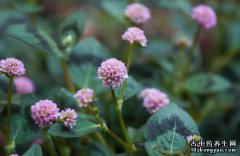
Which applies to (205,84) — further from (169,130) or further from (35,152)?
(35,152)

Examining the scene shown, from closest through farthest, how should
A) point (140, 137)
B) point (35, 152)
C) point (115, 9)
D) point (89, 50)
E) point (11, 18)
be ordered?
point (35, 152) < point (140, 137) < point (89, 50) < point (11, 18) < point (115, 9)

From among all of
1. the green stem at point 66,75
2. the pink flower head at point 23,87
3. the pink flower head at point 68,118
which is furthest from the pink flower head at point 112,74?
the pink flower head at point 23,87

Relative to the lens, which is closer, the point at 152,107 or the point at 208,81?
the point at 152,107

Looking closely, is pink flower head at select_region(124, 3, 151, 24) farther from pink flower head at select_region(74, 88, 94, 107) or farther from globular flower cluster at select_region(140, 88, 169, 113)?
pink flower head at select_region(74, 88, 94, 107)

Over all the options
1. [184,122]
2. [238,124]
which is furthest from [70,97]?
[238,124]

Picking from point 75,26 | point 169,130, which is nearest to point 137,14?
point 75,26

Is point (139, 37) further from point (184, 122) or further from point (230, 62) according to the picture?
point (230, 62)

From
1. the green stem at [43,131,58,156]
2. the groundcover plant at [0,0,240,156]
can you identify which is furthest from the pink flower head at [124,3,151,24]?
the green stem at [43,131,58,156]
